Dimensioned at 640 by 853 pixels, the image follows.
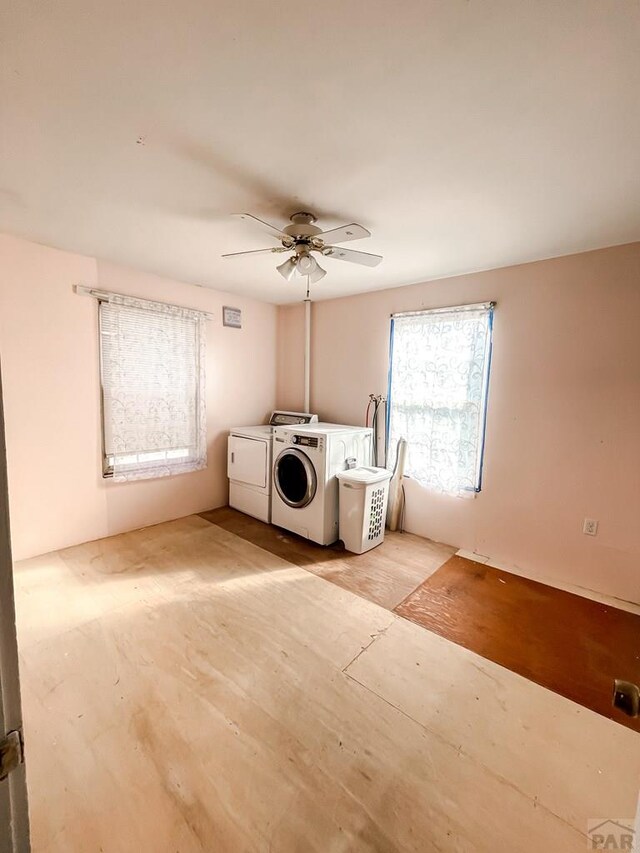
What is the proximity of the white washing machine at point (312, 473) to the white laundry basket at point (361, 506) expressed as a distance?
0.35ft

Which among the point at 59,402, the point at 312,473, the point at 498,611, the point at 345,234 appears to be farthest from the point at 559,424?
the point at 59,402

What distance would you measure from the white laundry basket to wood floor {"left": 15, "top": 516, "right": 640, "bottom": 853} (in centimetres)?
73

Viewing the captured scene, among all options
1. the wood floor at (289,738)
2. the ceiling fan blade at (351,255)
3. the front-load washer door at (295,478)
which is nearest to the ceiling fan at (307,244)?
the ceiling fan blade at (351,255)

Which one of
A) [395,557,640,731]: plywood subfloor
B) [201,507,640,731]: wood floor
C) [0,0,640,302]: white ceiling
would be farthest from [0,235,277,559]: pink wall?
[395,557,640,731]: plywood subfloor

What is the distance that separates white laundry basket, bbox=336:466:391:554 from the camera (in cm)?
286

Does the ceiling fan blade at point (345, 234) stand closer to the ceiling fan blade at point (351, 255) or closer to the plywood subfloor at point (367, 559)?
the ceiling fan blade at point (351, 255)

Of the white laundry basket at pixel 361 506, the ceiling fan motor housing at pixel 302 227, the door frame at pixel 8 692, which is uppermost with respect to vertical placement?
the ceiling fan motor housing at pixel 302 227

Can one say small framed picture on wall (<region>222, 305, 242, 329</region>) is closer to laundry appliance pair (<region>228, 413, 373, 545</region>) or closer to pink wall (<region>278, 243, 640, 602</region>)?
laundry appliance pair (<region>228, 413, 373, 545</region>)

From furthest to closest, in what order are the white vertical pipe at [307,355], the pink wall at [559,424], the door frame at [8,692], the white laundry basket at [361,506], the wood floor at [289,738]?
1. the white vertical pipe at [307,355]
2. the white laundry basket at [361,506]
3. the pink wall at [559,424]
4. the wood floor at [289,738]
5. the door frame at [8,692]

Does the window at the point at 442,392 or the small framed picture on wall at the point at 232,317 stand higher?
the small framed picture on wall at the point at 232,317

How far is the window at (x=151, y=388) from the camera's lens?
297 cm

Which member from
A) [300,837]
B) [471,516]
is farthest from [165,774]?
[471,516]

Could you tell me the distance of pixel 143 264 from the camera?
2.93 m

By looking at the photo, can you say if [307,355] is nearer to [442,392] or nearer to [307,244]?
[442,392]
